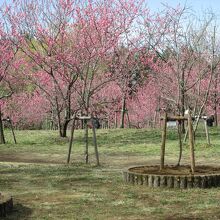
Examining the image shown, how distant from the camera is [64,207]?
292 inches

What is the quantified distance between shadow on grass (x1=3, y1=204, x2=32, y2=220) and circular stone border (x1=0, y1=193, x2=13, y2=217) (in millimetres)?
65

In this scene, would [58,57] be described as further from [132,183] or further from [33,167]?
[132,183]

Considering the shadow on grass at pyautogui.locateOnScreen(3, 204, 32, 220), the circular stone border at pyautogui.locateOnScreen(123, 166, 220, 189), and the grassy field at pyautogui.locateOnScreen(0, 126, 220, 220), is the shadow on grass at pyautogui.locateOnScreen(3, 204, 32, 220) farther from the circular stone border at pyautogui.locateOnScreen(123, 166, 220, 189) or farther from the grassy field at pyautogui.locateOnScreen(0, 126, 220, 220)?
the circular stone border at pyautogui.locateOnScreen(123, 166, 220, 189)

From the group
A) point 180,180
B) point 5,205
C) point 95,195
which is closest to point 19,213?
point 5,205

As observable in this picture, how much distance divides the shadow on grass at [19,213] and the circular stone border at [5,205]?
65 millimetres

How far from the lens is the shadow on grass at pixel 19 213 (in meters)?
6.66

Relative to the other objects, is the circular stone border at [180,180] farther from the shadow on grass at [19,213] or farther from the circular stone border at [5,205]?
the circular stone border at [5,205]

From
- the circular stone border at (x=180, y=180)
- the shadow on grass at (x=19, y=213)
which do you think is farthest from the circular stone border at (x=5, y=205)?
the circular stone border at (x=180, y=180)

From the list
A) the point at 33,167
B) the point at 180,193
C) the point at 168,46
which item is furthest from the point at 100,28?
the point at 180,193

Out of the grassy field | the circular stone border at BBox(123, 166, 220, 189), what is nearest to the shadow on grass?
the grassy field

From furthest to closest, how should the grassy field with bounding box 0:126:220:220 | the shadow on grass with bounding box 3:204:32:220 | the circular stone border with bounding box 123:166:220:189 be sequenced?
the circular stone border with bounding box 123:166:220:189
the grassy field with bounding box 0:126:220:220
the shadow on grass with bounding box 3:204:32:220

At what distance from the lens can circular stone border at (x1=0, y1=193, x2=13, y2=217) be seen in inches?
Result: 263

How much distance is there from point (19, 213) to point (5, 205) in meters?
0.28

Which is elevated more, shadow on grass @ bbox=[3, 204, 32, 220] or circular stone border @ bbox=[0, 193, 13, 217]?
circular stone border @ bbox=[0, 193, 13, 217]
